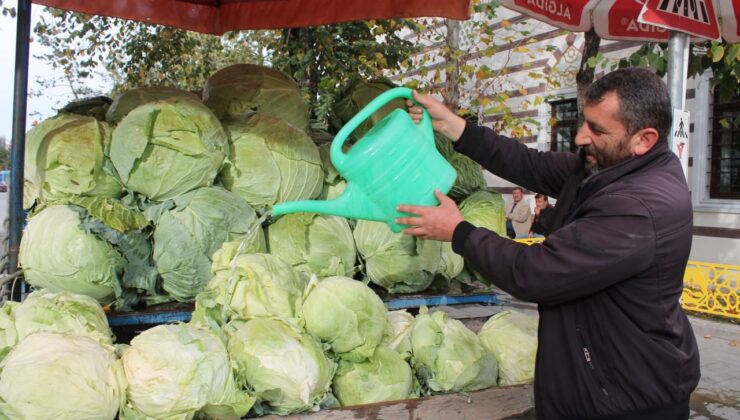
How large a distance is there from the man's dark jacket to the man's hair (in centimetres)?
11

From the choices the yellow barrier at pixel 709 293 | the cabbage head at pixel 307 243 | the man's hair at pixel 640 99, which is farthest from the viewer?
the yellow barrier at pixel 709 293

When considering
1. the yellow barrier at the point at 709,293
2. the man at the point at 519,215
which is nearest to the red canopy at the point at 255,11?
the yellow barrier at the point at 709,293

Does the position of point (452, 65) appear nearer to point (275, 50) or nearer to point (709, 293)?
point (275, 50)

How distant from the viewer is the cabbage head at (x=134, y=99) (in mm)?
3195

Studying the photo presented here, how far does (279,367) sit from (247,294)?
1.29ft

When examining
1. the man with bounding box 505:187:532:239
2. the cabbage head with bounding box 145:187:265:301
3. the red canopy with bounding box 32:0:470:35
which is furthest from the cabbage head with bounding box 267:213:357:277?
the man with bounding box 505:187:532:239

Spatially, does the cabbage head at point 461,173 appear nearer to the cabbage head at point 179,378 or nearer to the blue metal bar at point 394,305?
the blue metal bar at point 394,305

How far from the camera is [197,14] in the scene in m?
4.75

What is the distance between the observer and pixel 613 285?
198 cm

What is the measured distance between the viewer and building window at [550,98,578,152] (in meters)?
11.8

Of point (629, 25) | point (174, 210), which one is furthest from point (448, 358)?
point (629, 25)

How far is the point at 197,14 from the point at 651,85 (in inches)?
150

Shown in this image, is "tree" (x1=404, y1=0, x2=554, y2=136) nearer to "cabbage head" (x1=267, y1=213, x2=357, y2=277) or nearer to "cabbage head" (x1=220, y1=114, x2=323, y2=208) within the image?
"cabbage head" (x1=220, y1=114, x2=323, y2=208)

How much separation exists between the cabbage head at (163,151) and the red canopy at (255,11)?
5.01 feet
